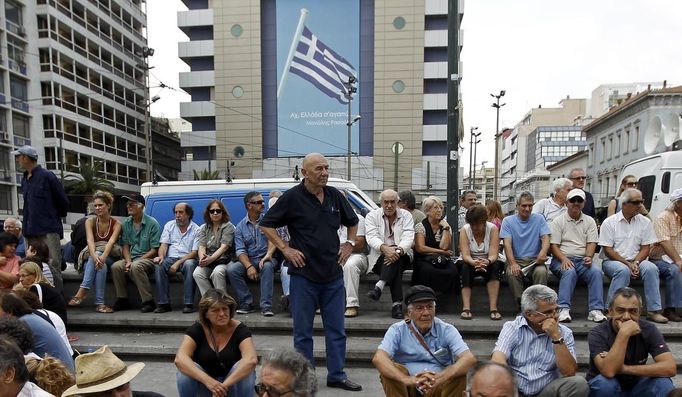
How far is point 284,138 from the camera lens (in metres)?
41.1

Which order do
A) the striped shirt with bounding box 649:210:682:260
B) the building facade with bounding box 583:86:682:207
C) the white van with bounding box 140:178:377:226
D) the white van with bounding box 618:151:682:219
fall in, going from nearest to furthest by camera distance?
1. the striped shirt with bounding box 649:210:682:260
2. the white van with bounding box 140:178:377:226
3. the white van with bounding box 618:151:682:219
4. the building facade with bounding box 583:86:682:207

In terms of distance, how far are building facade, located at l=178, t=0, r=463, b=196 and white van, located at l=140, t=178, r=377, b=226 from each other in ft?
103

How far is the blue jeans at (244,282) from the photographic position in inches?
207

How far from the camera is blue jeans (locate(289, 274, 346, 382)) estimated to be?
148 inches

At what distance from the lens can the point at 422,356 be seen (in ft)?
10.7

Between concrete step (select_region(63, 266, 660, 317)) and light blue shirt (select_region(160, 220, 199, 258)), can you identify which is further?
light blue shirt (select_region(160, 220, 199, 258))

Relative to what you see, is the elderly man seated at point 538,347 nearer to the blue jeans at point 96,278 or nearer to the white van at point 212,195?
the white van at point 212,195

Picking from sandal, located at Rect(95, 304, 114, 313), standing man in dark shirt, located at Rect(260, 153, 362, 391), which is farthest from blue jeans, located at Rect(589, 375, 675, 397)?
sandal, located at Rect(95, 304, 114, 313)

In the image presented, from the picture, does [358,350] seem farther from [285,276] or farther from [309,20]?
[309,20]

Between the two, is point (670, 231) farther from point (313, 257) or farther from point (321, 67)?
point (321, 67)

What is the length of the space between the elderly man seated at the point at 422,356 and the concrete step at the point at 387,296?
2.12 meters

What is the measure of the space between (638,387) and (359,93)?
129 ft

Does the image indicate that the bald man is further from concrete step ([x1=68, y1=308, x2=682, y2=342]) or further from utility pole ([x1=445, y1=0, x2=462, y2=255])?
utility pole ([x1=445, y1=0, x2=462, y2=255])

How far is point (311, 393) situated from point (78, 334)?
4.22 m
